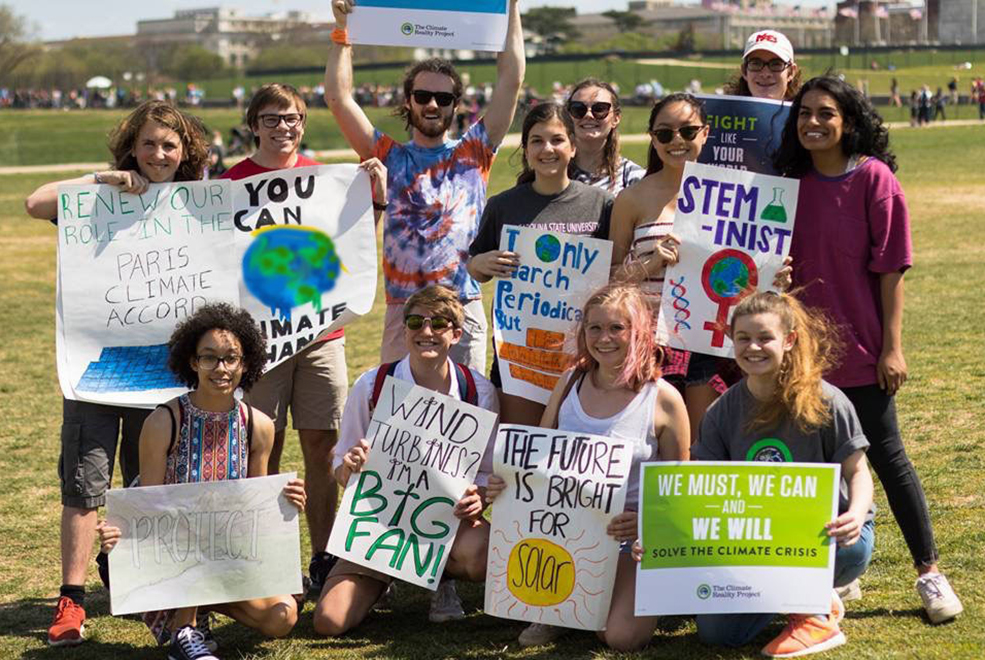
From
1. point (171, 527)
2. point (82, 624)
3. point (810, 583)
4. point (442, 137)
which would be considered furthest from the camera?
point (442, 137)

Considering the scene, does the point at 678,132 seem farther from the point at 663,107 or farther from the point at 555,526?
the point at 555,526

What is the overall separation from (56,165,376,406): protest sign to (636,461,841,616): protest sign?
192cm

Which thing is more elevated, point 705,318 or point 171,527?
point 705,318

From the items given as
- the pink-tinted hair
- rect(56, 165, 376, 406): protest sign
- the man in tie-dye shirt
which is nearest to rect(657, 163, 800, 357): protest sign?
the pink-tinted hair

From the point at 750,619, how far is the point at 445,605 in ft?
4.38

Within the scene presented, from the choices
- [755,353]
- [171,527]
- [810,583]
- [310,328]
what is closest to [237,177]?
[310,328]

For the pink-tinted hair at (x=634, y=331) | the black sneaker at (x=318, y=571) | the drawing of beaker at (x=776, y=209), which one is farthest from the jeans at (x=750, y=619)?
the black sneaker at (x=318, y=571)

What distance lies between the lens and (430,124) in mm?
6023

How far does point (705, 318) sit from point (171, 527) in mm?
2298

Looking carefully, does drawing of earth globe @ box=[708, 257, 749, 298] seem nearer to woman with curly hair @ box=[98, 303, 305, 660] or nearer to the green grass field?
the green grass field

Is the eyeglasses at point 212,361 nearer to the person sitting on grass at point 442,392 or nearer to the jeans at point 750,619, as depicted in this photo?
the person sitting on grass at point 442,392

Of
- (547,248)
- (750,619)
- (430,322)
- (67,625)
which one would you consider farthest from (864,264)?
(67,625)

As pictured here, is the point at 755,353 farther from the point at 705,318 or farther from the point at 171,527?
the point at 171,527

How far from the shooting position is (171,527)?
523 centimetres
